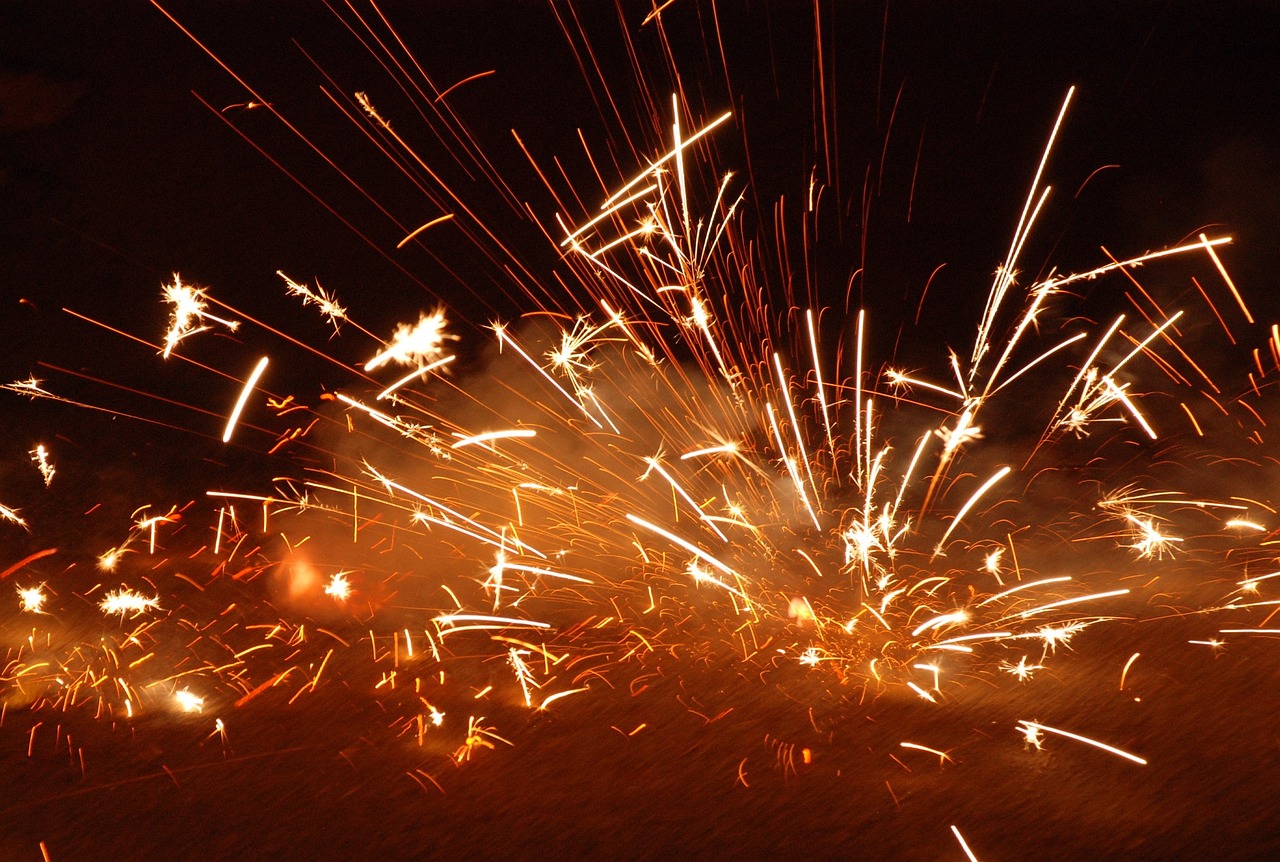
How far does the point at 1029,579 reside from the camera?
205cm

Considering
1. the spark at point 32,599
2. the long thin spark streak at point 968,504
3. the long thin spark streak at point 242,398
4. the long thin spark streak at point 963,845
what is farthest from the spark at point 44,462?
the long thin spark streak at point 963,845

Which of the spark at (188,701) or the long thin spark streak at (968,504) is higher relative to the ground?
the spark at (188,701)

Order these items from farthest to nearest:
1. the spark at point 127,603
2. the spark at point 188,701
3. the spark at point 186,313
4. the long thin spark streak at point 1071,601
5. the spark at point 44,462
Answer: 1. the spark at point 186,313
2. the spark at point 44,462
3. the spark at point 127,603
4. the spark at point 188,701
5. the long thin spark streak at point 1071,601

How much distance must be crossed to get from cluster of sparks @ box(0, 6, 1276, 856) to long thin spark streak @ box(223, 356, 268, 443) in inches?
0.7

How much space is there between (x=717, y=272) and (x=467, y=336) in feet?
2.74

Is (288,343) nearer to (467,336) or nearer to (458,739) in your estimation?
(467,336)

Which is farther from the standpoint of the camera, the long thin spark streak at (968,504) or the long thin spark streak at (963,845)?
the long thin spark streak at (968,504)

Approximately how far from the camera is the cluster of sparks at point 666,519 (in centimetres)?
203

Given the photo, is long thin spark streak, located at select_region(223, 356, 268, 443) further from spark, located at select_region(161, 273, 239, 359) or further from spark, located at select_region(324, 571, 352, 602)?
spark, located at select_region(324, 571, 352, 602)

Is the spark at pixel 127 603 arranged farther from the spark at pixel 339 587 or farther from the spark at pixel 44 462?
the spark at pixel 44 462

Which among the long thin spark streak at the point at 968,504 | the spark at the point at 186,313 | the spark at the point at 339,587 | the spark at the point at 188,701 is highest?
the spark at the point at 186,313

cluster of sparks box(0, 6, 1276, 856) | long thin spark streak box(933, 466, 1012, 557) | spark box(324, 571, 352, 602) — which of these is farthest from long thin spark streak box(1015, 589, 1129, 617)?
spark box(324, 571, 352, 602)

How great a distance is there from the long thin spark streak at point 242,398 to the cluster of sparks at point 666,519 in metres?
0.02

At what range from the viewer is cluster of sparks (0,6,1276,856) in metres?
2.03
